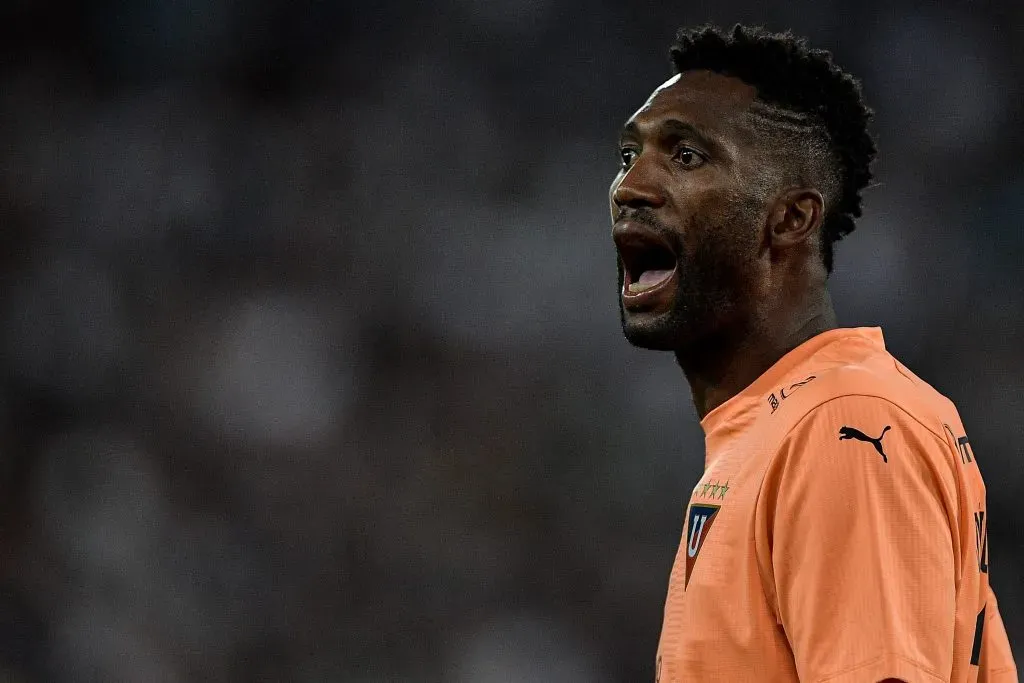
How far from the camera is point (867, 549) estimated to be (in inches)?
52.5

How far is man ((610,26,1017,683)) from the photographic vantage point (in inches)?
53.0

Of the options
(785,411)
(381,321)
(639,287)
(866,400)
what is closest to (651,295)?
(639,287)

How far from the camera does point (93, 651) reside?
5340mm

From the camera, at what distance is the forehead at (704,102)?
1796 mm

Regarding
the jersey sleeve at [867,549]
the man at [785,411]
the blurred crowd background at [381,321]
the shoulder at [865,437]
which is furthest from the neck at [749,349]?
the blurred crowd background at [381,321]

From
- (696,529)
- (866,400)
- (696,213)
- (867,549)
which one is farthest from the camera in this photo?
(696,213)

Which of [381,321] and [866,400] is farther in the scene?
[381,321]

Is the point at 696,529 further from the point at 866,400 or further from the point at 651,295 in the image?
the point at 651,295

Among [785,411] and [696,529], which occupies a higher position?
[785,411]

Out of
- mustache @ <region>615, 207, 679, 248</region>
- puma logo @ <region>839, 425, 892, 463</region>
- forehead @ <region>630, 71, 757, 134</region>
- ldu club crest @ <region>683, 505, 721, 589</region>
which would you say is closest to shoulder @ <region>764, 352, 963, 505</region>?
puma logo @ <region>839, 425, 892, 463</region>

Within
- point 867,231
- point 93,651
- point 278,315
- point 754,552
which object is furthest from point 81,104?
point 754,552

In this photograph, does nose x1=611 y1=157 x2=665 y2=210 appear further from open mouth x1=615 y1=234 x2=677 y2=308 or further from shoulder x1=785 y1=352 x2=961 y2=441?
shoulder x1=785 y1=352 x2=961 y2=441

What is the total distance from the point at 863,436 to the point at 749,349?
1.33ft

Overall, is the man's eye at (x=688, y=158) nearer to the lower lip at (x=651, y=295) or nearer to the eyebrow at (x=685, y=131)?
the eyebrow at (x=685, y=131)
